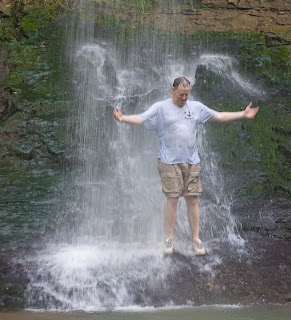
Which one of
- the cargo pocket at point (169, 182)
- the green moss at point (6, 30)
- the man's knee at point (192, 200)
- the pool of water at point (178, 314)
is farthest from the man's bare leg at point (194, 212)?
the green moss at point (6, 30)

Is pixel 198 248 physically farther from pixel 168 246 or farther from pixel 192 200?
pixel 192 200

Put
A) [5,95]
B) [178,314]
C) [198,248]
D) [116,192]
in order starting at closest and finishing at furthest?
[178,314], [198,248], [116,192], [5,95]

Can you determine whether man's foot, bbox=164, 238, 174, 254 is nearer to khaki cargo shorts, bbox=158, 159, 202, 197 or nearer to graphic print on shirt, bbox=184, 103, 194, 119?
khaki cargo shorts, bbox=158, 159, 202, 197

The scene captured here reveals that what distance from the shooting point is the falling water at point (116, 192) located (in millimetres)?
5145

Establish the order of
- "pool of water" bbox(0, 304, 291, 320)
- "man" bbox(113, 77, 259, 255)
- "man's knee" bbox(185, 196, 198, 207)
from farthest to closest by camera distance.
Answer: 1. "man's knee" bbox(185, 196, 198, 207)
2. "man" bbox(113, 77, 259, 255)
3. "pool of water" bbox(0, 304, 291, 320)

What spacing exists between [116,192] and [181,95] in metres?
2.20

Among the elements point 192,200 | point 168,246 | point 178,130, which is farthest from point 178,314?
point 178,130

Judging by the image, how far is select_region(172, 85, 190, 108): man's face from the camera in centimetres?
517

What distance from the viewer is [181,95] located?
519 centimetres

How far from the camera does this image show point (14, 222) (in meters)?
6.22

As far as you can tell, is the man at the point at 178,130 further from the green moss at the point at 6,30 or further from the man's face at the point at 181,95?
the green moss at the point at 6,30

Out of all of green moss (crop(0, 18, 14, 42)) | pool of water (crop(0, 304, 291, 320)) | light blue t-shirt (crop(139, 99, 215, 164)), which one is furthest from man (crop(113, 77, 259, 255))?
green moss (crop(0, 18, 14, 42))

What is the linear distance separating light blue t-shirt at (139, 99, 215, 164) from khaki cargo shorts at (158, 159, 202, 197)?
0.06 meters

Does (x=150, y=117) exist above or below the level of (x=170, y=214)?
above
